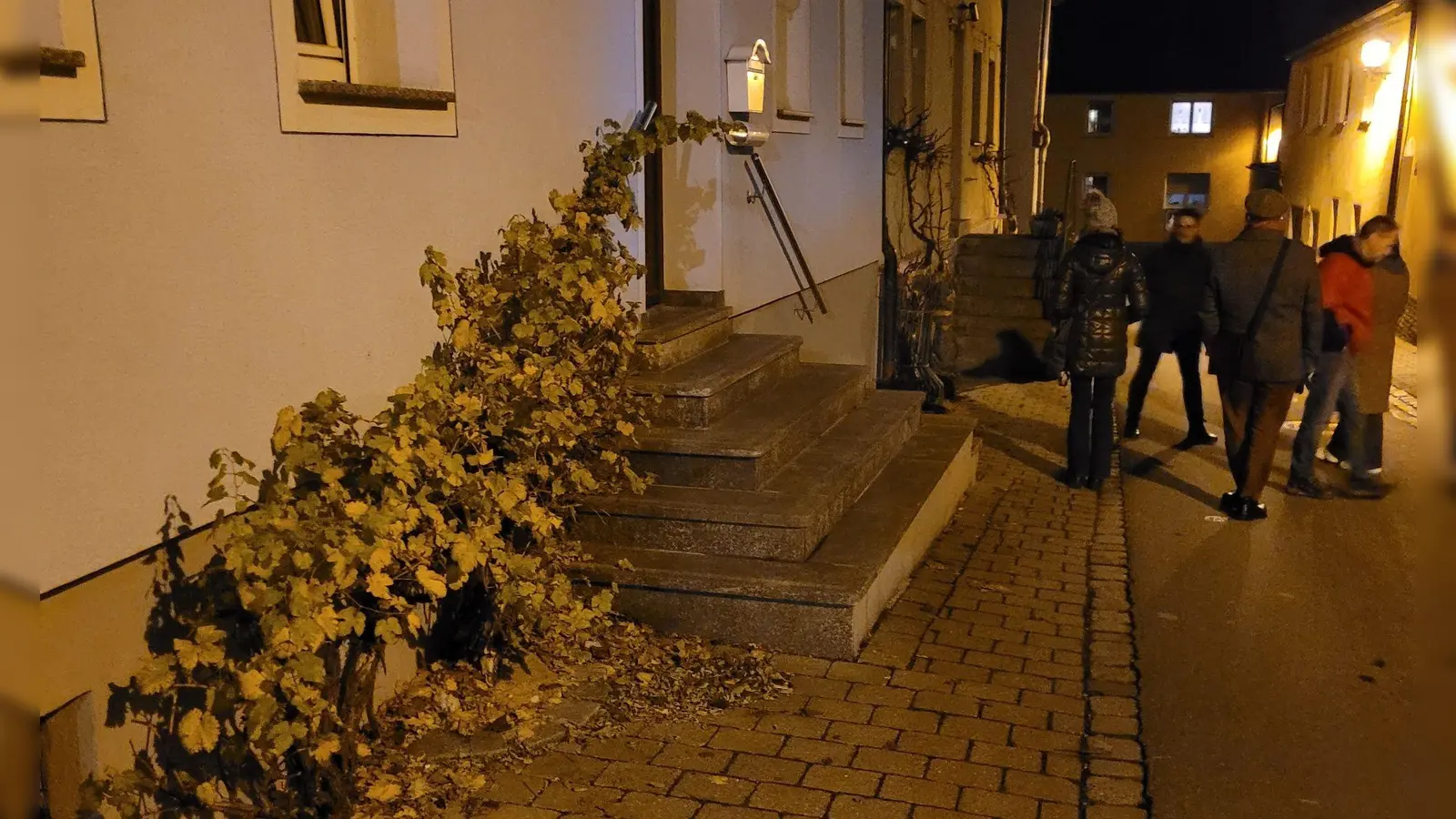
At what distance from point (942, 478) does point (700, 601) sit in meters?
2.49

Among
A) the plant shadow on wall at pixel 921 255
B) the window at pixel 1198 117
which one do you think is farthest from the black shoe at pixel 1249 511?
the window at pixel 1198 117

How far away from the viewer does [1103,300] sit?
25.0ft

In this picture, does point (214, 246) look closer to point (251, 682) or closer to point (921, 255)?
point (251, 682)

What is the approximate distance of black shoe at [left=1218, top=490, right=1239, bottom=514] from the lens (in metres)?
7.32

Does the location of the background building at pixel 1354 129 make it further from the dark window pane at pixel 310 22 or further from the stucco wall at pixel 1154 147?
the stucco wall at pixel 1154 147

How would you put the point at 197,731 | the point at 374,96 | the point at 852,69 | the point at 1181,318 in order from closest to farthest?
1. the point at 197,731
2. the point at 374,96
3. the point at 1181,318
4. the point at 852,69

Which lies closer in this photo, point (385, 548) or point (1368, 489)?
point (385, 548)

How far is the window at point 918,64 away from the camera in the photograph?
14.4 m

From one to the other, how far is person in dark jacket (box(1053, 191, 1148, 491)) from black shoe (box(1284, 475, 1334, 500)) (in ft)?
4.50

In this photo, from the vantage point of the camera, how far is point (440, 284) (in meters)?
4.12

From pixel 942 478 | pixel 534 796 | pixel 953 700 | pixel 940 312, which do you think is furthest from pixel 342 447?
pixel 940 312

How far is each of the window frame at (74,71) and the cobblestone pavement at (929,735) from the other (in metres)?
2.36

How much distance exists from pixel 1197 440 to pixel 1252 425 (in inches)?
90.1

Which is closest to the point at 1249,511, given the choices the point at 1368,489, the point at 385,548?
the point at 1368,489
